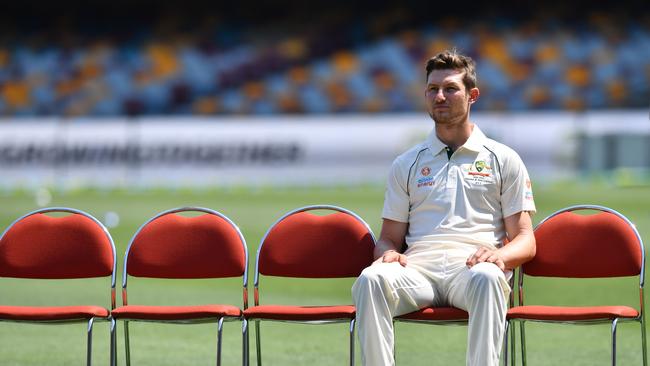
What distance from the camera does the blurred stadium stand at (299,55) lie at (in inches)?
982

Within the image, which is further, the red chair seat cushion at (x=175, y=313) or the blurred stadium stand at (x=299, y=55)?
the blurred stadium stand at (x=299, y=55)

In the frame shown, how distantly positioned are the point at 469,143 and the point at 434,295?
80 cm

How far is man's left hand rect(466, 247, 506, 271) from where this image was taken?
484 centimetres

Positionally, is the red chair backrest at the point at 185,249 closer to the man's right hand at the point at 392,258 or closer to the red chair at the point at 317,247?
the red chair at the point at 317,247

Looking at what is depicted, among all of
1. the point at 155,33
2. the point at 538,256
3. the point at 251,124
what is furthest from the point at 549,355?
the point at 155,33

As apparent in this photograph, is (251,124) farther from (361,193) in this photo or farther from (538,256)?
(538,256)

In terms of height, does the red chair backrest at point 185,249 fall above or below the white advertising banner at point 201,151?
below

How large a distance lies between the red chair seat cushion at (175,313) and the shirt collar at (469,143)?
128 cm

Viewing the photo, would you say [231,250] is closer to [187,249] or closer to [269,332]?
[187,249]

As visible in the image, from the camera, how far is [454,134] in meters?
5.26

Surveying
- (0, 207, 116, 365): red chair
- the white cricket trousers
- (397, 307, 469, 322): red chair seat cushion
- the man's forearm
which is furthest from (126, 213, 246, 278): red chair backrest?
(397, 307, 469, 322): red chair seat cushion

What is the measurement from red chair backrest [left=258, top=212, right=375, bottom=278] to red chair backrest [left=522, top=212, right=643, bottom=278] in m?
0.97

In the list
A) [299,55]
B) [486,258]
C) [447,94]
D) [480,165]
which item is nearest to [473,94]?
[447,94]

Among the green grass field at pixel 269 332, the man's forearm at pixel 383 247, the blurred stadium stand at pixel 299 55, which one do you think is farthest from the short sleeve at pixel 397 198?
the blurred stadium stand at pixel 299 55
